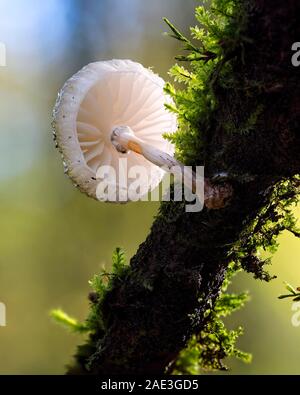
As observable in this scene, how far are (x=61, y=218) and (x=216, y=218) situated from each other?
171 inches

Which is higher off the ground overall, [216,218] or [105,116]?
[105,116]

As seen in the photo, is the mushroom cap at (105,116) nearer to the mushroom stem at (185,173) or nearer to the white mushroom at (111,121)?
the white mushroom at (111,121)

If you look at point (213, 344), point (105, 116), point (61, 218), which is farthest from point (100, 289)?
point (61, 218)

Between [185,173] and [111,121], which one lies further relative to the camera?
[111,121]

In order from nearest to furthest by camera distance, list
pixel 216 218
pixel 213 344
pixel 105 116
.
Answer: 1. pixel 216 218
2. pixel 213 344
3. pixel 105 116

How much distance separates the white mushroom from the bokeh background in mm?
2997

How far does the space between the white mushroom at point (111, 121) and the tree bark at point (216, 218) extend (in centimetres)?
37

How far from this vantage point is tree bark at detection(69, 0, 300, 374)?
92cm

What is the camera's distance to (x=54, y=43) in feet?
18.2

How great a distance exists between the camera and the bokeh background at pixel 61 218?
4.85 metres

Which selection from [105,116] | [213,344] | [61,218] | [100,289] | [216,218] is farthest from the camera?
[61,218]

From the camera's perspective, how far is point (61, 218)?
5.29m

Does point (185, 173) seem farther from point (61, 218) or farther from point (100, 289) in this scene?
point (61, 218)
